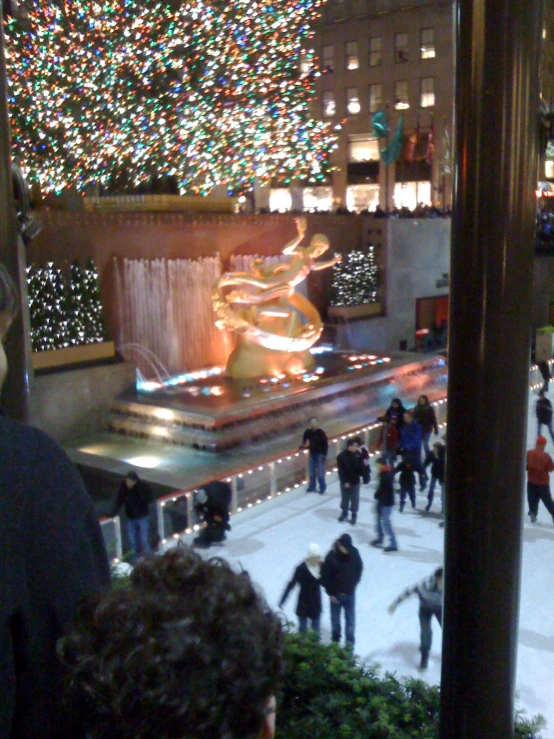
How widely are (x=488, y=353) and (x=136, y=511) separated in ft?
17.8

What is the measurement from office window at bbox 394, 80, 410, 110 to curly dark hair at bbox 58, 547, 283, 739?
136 feet

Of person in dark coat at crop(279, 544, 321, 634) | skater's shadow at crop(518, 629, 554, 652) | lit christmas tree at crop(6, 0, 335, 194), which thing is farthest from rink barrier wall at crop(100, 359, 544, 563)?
lit christmas tree at crop(6, 0, 335, 194)

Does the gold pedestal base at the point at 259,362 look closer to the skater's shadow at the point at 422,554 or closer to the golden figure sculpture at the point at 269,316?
the golden figure sculpture at the point at 269,316

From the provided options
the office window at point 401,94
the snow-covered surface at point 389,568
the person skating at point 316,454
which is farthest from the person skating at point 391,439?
the office window at point 401,94

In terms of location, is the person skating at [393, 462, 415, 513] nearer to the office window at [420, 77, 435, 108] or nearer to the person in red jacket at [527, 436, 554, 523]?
the person in red jacket at [527, 436, 554, 523]

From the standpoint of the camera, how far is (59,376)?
496 inches

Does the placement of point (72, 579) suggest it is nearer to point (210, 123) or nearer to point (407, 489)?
point (407, 489)

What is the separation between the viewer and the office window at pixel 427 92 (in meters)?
38.8

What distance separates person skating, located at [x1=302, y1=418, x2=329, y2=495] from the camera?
9680 millimetres

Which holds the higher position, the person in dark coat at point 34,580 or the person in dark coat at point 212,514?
the person in dark coat at point 34,580

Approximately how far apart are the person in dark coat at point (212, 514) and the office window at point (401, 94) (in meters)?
35.7

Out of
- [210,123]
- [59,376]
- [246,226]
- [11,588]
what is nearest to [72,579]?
[11,588]

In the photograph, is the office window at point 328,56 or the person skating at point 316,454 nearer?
the person skating at point 316,454

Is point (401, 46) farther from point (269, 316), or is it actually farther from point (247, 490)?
point (247, 490)
